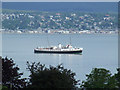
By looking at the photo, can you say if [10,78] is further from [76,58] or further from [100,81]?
[76,58]

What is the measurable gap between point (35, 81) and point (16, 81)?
5.28 m

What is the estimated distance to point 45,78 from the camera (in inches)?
645

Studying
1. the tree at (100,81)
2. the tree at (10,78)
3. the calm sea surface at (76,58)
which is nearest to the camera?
the tree at (100,81)

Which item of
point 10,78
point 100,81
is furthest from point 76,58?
point 100,81

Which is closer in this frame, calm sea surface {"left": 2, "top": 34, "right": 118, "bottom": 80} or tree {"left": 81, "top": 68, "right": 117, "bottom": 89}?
tree {"left": 81, "top": 68, "right": 117, "bottom": 89}

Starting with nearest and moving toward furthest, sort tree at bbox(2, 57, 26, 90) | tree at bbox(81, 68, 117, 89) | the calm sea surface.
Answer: tree at bbox(81, 68, 117, 89) → tree at bbox(2, 57, 26, 90) → the calm sea surface

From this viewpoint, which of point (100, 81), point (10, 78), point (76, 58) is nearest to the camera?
point (100, 81)

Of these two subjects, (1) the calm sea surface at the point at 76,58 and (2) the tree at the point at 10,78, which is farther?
(1) the calm sea surface at the point at 76,58

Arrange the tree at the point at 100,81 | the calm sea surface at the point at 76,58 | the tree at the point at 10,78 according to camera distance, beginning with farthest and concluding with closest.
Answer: the calm sea surface at the point at 76,58 → the tree at the point at 10,78 → the tree at the point at 100,81

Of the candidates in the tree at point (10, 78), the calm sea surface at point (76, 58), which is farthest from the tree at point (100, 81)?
the calm sea surface at point (76, 58)

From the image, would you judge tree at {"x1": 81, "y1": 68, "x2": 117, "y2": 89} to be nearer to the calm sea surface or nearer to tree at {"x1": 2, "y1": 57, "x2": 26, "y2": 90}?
tree at {"x1": 2, "y1": 57, "x2": 26, "y2": 90}

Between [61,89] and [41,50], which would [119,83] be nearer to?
[61,89]

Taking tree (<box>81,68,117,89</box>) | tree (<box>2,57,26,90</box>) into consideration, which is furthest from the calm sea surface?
tree (<box>81,68,117,89</box>)

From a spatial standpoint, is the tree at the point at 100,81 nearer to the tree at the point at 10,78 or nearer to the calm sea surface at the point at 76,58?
the tree at the point at 10,78
